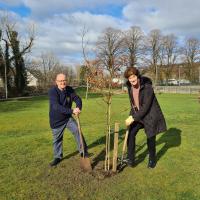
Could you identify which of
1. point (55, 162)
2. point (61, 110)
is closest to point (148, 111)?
point (61, 110)

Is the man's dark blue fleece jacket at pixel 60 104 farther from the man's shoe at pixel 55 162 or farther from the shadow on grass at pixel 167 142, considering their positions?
the shadow on grass at pixel 167 142

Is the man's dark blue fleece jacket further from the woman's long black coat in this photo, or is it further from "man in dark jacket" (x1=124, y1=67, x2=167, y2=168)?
the woman's long black coat

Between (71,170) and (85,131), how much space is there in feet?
16.7

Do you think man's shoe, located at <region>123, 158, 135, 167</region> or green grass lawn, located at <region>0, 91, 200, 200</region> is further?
man's shoe, located at <region>123, 158, 135, 167</region>

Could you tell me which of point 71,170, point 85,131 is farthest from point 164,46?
point 71,170

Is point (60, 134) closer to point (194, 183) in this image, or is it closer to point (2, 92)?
point (194, 183)

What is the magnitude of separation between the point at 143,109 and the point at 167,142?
3514mm

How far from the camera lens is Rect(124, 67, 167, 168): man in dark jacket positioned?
19.1 feet

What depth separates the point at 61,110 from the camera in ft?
20.0

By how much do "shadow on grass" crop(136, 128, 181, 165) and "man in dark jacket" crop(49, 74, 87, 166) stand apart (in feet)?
5.87

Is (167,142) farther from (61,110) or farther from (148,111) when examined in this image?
(61,110)

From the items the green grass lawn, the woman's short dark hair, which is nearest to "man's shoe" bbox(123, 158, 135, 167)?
the green grass lawn

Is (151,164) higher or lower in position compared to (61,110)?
lower

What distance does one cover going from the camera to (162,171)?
6.23m
